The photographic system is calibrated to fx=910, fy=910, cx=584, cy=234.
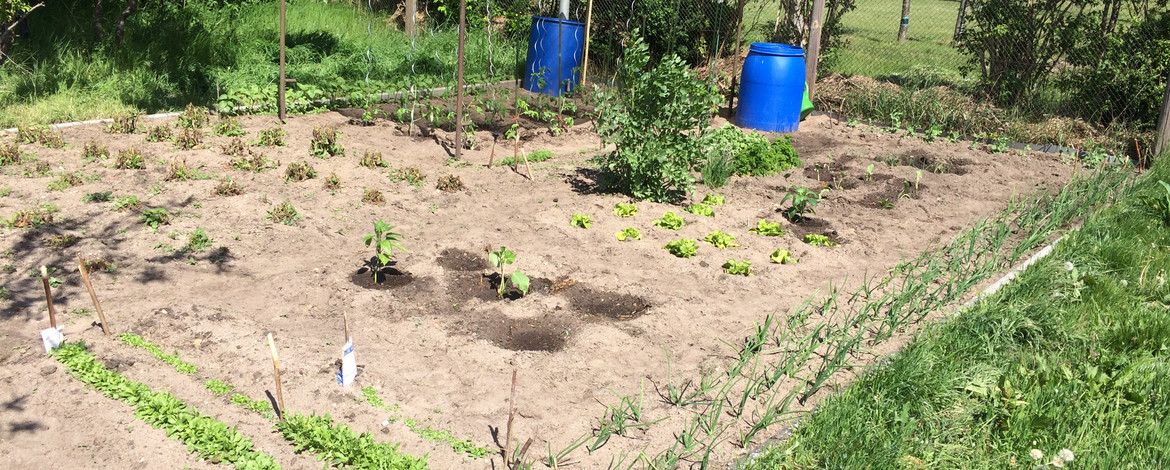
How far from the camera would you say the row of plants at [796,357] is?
337 centimetres

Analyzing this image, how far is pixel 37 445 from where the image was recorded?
3137mm

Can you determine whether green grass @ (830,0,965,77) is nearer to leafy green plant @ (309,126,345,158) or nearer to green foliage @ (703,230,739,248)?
green foliage @ (703,230,739,248)

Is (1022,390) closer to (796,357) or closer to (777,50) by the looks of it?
(796,357)

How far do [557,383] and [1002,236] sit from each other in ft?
9.38

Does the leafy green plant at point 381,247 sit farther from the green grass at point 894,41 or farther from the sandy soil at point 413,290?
the green grass at point 894,41

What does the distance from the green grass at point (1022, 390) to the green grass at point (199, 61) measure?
229 inches

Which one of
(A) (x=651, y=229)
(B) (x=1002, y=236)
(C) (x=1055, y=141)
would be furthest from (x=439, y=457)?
(C) (x=1055, y=141)

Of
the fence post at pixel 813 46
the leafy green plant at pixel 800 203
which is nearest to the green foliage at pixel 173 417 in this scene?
the leafy green plant at pixel 800 203

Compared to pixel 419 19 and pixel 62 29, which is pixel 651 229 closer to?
pixel 62 29

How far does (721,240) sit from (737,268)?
0.46 metres

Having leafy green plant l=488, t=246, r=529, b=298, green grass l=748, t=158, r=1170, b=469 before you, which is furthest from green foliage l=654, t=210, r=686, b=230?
green grass l=748, t=158, r=1170, b=469

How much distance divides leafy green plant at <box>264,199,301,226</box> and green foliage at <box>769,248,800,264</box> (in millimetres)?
2811

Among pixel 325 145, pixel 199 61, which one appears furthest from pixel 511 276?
pixel 199 61

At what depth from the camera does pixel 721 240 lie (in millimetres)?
5344
